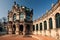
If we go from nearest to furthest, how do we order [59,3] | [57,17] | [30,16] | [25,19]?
[59,3] < [57,17] < [25,19] < [30,16]

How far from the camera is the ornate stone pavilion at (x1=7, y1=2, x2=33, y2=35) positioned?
38.8m

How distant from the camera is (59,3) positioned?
1794 cm

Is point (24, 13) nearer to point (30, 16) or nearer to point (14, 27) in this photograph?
point (30, 16)

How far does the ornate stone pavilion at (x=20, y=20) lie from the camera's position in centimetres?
3884

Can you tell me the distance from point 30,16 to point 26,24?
421 centimetres

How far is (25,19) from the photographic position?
3881 centimetres

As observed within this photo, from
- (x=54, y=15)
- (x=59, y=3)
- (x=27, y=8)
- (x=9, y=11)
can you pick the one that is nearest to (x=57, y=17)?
(x=54, y=15)

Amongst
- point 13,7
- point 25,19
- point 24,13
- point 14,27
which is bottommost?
point 14,27

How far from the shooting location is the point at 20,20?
130ft

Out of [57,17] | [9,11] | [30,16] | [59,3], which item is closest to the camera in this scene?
[59,3]

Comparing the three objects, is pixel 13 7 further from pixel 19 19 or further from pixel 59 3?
pixel 59 3

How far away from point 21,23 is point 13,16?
550 cm

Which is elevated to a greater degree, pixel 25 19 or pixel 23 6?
pixel 23 6

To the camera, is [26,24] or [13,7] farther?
[13,7]
